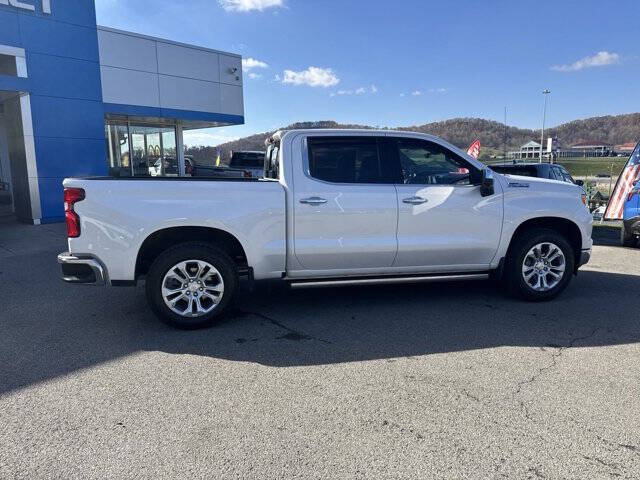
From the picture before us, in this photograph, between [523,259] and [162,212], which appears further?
[523,259]

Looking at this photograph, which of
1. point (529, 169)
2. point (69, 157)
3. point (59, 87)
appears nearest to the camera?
point (529, 169)

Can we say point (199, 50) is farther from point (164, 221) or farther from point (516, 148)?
point (516, 148)

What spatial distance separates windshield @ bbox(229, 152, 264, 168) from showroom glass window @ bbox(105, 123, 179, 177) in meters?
3.03

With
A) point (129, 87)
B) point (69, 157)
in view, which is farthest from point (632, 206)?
point (129, 87)

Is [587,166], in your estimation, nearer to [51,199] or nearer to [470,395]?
[51,199]

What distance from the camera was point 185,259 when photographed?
4.81 meters

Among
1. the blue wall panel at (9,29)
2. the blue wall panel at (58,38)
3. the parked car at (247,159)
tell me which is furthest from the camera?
the parked car at (247,159)

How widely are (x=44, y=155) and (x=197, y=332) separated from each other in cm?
1079

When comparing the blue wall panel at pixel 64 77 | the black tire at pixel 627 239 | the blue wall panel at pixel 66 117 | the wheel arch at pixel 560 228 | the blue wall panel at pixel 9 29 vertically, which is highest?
the blue wall panel at pixel 9 29

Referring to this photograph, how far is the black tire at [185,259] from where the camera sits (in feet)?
15.7

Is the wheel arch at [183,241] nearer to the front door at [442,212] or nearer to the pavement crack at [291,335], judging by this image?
the pavement crack at [291,335]

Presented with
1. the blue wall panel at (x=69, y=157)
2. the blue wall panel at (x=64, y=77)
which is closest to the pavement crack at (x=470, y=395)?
the blue wall panel at (x=69, y=157)

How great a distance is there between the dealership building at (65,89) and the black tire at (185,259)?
33.4ft

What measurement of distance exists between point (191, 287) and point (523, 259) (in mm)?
3704
